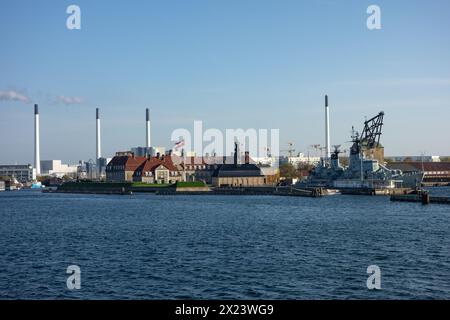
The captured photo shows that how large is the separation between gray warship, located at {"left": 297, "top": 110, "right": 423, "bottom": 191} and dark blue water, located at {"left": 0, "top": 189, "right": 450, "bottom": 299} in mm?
58967

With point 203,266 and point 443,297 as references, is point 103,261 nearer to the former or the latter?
point 203,266

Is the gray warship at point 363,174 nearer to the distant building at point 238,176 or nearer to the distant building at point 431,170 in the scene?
the distant building at point 238,176

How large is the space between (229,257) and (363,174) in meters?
91.2

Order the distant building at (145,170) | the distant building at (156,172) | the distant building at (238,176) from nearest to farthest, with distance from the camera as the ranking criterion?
the distant building at (238,176) → the distant building at (156,172) → the distant building at (145,170)

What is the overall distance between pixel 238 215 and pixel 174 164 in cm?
10696

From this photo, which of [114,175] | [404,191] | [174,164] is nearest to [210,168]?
[174,164]

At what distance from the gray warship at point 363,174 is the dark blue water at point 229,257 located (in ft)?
193

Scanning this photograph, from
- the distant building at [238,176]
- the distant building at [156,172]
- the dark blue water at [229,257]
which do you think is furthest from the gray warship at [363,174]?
the dark blue water at [229,257]

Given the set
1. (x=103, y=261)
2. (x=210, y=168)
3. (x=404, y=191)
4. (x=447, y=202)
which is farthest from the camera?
(x=210, y=168)

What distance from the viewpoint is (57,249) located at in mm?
39719

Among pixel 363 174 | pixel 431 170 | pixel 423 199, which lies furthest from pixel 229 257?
pixel 431 170

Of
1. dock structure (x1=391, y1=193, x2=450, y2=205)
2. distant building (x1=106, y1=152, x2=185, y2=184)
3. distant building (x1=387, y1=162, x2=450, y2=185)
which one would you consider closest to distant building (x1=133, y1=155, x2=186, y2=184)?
distant building (x1=106, y1=152, x2=185, y2=184)

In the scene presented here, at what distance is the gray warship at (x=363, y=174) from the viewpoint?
119000 mm

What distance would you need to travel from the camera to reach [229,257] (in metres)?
34.6
